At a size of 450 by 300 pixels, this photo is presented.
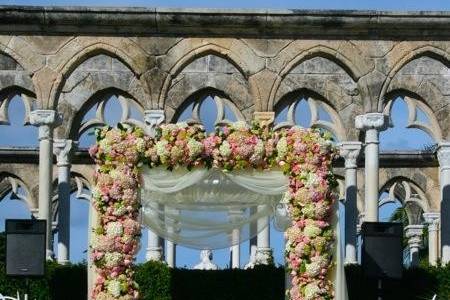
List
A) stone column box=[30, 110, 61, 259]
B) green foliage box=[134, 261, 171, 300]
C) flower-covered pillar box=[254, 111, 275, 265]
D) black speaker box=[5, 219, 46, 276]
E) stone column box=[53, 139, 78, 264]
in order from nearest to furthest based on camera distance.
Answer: black speaker box=[5, 219, 46, 276], green foliage box=[134, 261, 171, 300], stone column box=[30, 110, 61, 259], flower-covered pillar box=[254, 111, 275, 265], stone column box=[53, 139, 78, 264]

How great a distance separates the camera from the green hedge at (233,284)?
33.1m

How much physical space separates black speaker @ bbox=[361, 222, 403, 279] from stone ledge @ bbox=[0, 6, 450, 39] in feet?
24.8

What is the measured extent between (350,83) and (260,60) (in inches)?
241

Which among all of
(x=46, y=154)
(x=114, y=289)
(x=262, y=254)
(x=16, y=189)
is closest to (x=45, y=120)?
(x=46, y=154)

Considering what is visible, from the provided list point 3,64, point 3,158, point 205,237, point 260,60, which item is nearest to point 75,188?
point 3,158

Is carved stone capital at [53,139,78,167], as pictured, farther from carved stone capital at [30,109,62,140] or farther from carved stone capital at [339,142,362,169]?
carved stone capital at [339,142,362,169]

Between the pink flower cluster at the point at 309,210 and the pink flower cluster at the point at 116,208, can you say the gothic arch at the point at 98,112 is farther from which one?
the pink flower cluster at the point at 309,210

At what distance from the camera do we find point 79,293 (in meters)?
33.3

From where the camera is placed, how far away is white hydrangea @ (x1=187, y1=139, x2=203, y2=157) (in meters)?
29.4

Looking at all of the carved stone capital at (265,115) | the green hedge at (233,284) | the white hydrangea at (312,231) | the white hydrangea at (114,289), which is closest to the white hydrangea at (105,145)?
the white hydrangea at (114,289)

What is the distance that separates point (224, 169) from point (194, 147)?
2.02ft

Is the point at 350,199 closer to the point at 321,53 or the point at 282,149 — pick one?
the point at 321,53

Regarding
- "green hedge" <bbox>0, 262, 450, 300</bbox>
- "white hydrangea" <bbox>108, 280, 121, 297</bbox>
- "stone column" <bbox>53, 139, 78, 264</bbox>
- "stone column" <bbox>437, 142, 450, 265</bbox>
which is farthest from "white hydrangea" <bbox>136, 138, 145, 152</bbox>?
"stone column" <bbox>437, 142, 450, 265</bbox>

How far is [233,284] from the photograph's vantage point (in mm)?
33281
